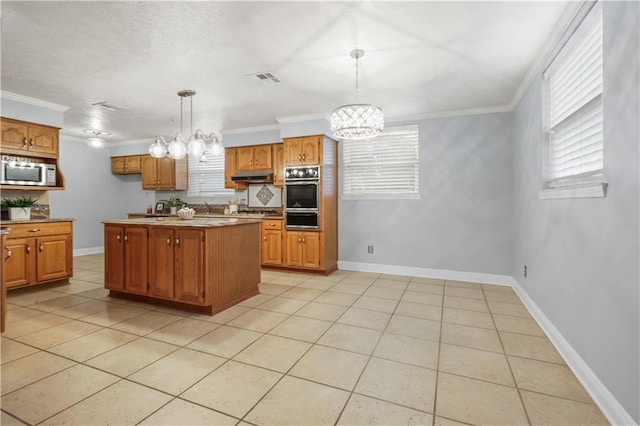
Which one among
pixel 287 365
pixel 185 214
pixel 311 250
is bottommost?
pixel 287 365

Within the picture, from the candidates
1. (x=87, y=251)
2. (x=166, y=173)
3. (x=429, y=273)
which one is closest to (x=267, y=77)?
(x=429, y=273)

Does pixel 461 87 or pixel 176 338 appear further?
pixel 461 87

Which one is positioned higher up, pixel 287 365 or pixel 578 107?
pixel 578 107

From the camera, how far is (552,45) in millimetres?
2703

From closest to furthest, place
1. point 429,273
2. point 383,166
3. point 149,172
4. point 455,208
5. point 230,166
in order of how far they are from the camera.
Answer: point 455,208, point 429,273, point 383,166, point 230,166, point 149,172

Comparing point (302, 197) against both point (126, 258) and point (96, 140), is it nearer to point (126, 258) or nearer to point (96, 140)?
point (126, 258)

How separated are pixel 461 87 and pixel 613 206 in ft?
8.48

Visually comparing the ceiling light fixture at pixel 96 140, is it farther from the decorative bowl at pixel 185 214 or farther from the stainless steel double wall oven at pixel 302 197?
the stainless steel double wall oven at pixel 302 197

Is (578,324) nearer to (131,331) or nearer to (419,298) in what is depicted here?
(419,298)

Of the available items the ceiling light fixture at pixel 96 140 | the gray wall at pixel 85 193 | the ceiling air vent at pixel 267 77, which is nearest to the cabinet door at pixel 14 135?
the ceiling light fixture at pixel 96 140

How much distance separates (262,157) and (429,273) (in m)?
3.63

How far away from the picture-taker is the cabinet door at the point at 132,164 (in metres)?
7.23

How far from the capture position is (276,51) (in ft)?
9.67

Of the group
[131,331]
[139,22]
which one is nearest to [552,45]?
[139,22]
